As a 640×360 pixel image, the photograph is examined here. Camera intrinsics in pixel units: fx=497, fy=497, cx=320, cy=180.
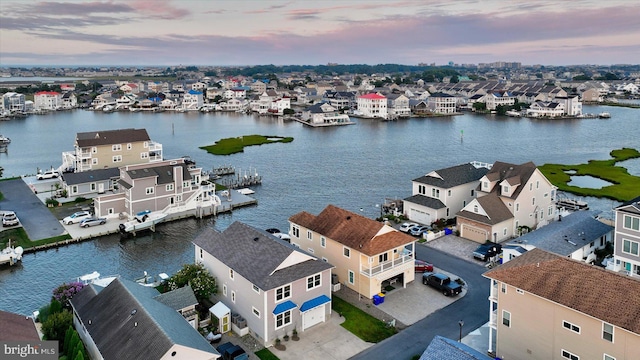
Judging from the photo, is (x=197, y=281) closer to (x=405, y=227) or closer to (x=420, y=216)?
(x=405, y=227)

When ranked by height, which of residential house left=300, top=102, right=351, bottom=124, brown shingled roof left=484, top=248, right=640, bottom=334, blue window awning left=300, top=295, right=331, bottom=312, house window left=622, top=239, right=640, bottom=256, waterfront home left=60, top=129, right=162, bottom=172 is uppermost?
residential house left=300, top=102, right=351, bottom=124

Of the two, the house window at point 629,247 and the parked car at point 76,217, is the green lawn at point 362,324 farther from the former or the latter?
the parked car at point 76,217

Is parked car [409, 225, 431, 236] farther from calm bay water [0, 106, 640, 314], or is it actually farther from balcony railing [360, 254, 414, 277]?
balcony railing [360, 254, 414, 277]

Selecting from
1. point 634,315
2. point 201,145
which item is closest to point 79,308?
point 634,315

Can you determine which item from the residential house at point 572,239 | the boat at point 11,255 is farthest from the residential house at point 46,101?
the residential house at point 572,239

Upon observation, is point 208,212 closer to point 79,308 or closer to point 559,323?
point 79,308

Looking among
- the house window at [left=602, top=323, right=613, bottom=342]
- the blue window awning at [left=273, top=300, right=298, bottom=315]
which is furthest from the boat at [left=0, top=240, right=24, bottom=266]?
the house window at [left=602, top=323, right=613, bottom=342]
